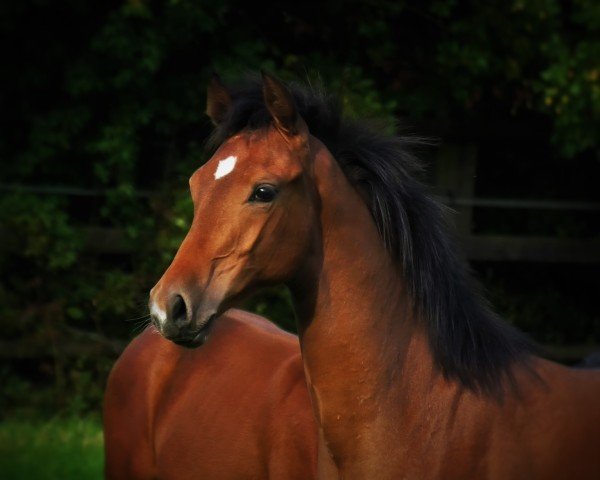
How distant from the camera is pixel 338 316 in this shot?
3428 mm

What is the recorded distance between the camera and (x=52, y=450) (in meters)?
6.64

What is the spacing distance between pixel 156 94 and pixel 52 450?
2948mm

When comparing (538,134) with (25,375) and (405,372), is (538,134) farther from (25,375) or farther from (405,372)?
(405,372)

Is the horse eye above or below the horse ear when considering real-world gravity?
below

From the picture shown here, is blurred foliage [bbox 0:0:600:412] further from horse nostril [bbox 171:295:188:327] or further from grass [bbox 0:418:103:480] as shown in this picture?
horse nostril [bbox 171:295:188:327]

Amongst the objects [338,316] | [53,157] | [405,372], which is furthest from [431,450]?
[53,157]

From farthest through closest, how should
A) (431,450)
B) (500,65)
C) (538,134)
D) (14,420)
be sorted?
(538,134) < (500,65) < (14,420) < (431,450)

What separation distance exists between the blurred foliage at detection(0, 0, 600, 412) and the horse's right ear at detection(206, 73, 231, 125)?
4.16m

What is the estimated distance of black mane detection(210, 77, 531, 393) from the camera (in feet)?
11.3

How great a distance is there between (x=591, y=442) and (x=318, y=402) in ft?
2.59

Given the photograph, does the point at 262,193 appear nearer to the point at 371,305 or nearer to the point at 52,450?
the point at 371,305

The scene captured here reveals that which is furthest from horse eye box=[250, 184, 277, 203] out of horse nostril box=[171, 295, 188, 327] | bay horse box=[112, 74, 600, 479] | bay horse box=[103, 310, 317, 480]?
bay horse box=[103, 310, 317, 480]

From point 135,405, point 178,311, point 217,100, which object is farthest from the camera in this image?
point 135,405

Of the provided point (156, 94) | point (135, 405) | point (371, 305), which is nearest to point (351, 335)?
point (371, 305)
